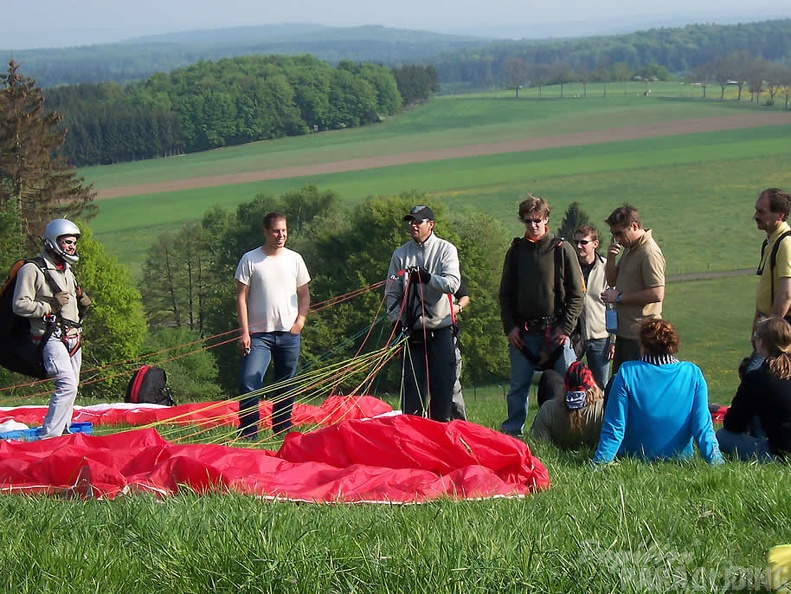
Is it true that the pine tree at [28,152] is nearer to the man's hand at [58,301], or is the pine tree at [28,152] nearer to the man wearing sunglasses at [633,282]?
the man's hand at [58,301]

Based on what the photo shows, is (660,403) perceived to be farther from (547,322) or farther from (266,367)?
(266,367)

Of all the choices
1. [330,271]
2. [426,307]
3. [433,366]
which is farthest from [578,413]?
[330,271]

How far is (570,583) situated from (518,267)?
4829 mm

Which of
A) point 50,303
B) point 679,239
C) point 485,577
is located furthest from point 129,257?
point 485,577

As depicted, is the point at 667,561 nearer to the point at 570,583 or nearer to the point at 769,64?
the point at 570,583

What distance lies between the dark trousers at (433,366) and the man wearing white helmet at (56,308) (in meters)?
2.53

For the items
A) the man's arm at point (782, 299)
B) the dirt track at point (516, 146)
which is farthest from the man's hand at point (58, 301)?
the dirt track at point (516, 146)

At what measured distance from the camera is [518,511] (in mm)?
4480

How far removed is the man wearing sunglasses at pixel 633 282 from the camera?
7691 mm

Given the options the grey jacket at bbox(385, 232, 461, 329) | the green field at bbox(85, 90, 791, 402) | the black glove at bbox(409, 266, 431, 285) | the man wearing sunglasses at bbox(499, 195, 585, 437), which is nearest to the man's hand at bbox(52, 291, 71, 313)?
the grey jacket at bbox(385, 232, 461, 329)

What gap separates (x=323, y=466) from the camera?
5.51 metres

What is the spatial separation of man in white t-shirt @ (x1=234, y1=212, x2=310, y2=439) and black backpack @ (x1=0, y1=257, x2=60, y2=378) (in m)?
1.50

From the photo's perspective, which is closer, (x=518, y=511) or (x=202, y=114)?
(x=518, y=511)

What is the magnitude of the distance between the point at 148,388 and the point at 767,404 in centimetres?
730
